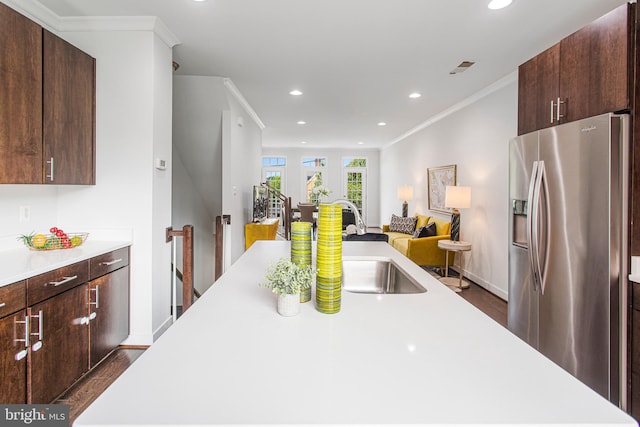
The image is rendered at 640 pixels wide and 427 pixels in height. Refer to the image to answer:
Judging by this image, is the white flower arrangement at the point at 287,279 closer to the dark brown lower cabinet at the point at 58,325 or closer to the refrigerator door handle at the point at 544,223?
the dark brown lower cabinet at the point at 58,325

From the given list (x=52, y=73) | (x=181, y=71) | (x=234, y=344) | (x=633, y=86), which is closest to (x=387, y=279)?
(x=234, y=344)

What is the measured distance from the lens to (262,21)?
103 inches

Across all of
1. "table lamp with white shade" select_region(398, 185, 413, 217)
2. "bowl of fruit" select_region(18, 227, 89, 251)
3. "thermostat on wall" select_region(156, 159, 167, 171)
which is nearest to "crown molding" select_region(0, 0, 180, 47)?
"thermostat on wall" select_region(156, 159, 167, 171)

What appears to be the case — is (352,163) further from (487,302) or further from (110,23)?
(110,23)

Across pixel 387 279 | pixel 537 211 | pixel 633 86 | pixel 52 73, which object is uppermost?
pixel 52 73

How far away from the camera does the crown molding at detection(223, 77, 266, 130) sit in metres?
4.00

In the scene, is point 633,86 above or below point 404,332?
above

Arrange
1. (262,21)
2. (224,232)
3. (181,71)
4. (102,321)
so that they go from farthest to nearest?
(224,232) < (181,71) < (262,21) < (102,321)

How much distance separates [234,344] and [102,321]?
6.57 ft

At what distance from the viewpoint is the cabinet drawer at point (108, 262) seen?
229 cm

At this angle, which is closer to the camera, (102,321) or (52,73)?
(52,73)

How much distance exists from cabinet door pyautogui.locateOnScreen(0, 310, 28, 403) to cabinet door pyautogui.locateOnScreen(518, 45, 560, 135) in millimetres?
3363

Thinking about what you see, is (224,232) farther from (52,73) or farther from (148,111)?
(52,73)

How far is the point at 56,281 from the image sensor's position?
1.96 m
